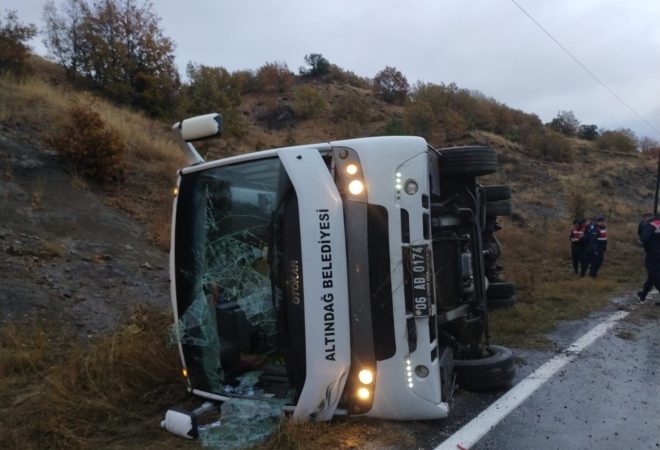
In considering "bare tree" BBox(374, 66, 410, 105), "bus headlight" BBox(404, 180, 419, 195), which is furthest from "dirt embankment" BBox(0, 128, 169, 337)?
"bare tree" BBox(374, 66, 410, 105)

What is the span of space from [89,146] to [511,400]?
9207mm

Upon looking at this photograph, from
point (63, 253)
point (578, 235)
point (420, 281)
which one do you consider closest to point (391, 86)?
point (578, 235)

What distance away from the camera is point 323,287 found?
3414mm

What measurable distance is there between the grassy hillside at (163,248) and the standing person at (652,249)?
0.75 meters

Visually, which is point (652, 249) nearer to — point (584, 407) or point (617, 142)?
point (584, 407)

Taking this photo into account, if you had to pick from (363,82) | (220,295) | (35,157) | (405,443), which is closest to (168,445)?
(220,295)

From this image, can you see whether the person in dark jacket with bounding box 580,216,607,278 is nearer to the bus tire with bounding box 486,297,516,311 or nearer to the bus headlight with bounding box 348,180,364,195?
the bus tire with bounding box 486,297,516,311

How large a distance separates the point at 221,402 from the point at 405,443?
1.32 metres

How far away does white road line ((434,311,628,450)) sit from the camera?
139 inches

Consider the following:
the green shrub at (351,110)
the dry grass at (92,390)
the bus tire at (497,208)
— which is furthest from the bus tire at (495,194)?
the green shrub at (351,110)

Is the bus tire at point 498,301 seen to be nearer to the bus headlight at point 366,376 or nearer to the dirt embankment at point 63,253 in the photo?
the bus headlight at point 366,376

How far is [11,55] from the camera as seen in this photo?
17281 millimetres

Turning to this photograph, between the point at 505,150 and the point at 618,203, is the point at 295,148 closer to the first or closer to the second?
the point at 618,203

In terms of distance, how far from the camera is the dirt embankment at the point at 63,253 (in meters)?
6.75
